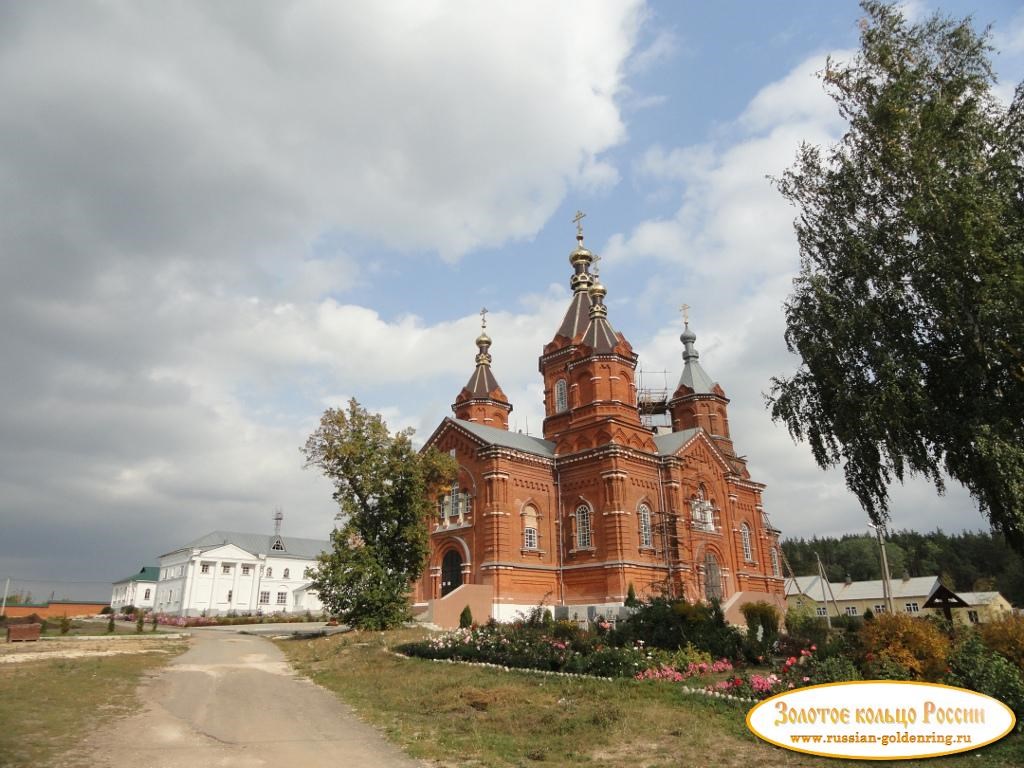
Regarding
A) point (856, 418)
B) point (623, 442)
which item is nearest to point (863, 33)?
point (856, 418)

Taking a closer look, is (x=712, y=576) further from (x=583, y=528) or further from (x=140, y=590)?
(x=140, y=590)

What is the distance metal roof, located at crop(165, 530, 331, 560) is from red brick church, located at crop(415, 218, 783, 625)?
3263 cm

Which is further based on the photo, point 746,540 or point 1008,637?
point 746,540

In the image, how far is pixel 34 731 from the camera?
1015 cm

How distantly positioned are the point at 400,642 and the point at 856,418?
52.1ft

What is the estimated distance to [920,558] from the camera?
98625 millimetres

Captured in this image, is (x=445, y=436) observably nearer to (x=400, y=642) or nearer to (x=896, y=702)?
(x=400, y=642)

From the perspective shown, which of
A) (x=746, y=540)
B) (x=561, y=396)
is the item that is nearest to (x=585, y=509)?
(x=561, y=396)

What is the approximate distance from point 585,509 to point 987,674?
2363 cm

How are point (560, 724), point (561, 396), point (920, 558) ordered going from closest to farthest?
point (560, 724) < point (561, 396) < point (920, 558)

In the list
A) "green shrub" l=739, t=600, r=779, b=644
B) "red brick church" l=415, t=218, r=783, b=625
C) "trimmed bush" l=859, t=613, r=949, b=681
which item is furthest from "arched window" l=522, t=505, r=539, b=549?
"trimmed bush" l=859, t=613, r=949, b=681

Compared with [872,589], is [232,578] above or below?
above

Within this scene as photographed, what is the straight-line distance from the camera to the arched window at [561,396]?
1502 inches

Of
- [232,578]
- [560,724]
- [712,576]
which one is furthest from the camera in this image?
[232,578]
